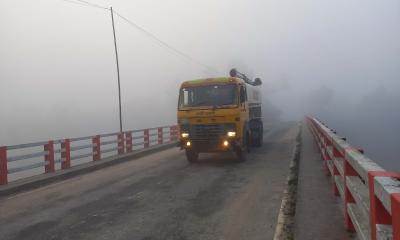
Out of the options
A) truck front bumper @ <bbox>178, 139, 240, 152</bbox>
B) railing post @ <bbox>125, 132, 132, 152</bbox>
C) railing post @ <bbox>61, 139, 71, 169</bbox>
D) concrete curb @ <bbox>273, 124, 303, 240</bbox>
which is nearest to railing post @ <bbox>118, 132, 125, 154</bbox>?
railing post @ <bbox>125, 132, 132, 152</bbox>

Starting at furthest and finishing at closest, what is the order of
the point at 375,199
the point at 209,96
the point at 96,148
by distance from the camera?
the point at 96,148 → the point at 209,96 → the point at 375,199

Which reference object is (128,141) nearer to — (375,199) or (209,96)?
(209,96)

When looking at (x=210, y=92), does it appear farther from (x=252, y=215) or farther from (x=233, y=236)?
(x=233, y=236)

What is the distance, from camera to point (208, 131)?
45.7 feet

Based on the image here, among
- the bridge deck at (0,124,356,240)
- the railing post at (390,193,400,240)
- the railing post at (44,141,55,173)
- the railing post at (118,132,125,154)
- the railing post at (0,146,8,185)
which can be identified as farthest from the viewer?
the railing post at (118,132,125,154)

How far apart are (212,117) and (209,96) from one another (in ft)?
3.05

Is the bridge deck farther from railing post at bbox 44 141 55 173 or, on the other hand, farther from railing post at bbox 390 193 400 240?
railing post at bbox 390 193 400 240

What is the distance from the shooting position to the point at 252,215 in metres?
7.19

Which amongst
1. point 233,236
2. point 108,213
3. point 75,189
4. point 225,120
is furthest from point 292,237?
point 225,120

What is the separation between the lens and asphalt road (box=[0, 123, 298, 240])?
6.47 m

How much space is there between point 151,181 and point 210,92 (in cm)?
453

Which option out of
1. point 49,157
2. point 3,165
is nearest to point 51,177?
point 49,157

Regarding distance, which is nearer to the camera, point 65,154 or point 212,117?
point 212,117

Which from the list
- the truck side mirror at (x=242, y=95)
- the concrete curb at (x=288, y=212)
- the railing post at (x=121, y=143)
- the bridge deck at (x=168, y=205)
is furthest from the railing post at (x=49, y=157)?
the concrete curb at (x=288, y=212)
